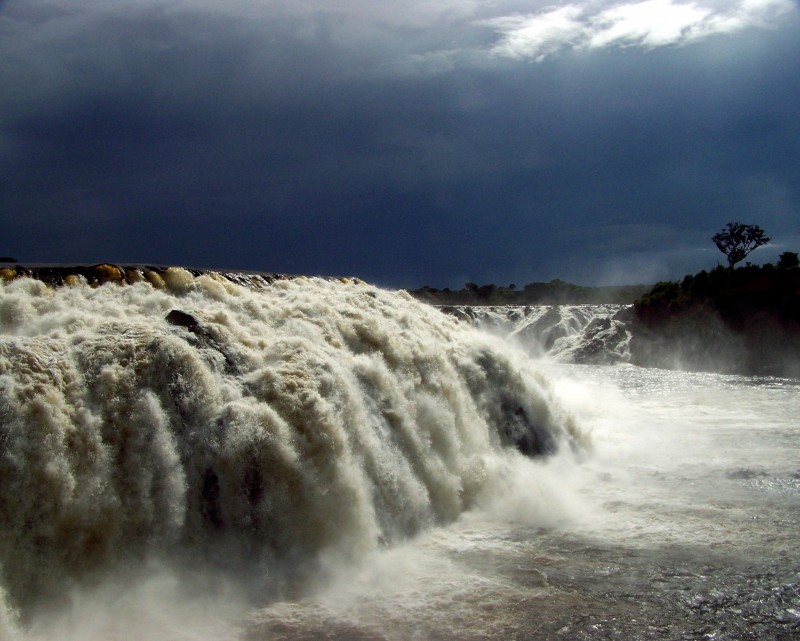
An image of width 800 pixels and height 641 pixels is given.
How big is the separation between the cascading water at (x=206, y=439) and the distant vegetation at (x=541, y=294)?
44565 mm

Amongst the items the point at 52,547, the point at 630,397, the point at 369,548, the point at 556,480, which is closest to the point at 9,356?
the point at 52,547

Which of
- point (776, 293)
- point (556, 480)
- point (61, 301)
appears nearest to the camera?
point (61, 301)

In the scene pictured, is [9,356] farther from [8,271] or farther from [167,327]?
[8,271]

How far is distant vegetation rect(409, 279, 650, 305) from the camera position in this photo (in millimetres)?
55469

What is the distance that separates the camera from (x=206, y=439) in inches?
235

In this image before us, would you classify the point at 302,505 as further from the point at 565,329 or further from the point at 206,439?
the point at 565,329

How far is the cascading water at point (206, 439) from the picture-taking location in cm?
496

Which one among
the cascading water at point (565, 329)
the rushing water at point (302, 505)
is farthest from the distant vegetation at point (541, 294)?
the rushing water at point (302, 505)

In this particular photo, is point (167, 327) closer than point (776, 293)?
Yes

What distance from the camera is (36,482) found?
4.84 m

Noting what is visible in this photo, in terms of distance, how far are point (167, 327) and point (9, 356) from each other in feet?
5.65

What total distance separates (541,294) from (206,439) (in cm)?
5708

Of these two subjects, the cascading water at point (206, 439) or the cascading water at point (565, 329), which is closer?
the cascading water at point (206, 439)

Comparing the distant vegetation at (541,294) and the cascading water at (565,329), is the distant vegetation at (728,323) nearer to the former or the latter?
the cascading water at (565,329)
